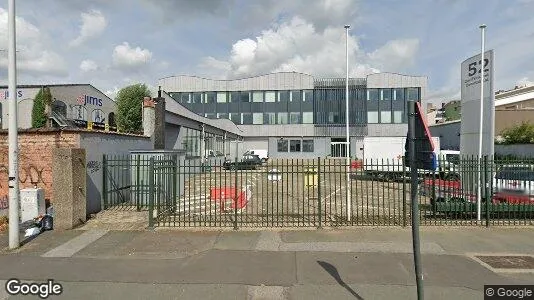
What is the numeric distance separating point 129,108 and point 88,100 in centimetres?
922

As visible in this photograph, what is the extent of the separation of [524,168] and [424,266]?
18.6ft

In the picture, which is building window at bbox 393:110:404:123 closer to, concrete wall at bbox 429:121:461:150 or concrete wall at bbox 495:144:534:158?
concrete wall at bbox 429:121:461:150

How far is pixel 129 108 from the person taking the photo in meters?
45.7

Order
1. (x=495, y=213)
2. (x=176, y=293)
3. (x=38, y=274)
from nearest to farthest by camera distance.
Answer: (x=176, y=293) → (x=38, y=274) → (x=495, y=213)

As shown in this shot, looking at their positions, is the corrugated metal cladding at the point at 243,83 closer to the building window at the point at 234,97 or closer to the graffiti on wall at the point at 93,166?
the building window at the point at 234,97

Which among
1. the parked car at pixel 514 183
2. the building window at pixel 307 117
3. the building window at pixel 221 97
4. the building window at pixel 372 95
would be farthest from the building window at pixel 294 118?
the parked car at pixel 514 183

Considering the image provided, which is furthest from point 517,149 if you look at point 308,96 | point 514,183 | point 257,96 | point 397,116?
point 257,96

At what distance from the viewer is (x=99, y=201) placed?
35.9ft

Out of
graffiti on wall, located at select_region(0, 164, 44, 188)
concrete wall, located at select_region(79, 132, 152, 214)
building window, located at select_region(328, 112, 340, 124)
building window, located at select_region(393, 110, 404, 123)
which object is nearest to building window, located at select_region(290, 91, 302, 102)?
building window, located at select_region(328, 112, 340, 124)

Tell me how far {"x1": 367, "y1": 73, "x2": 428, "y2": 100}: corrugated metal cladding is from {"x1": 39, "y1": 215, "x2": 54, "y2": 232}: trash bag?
56429mm

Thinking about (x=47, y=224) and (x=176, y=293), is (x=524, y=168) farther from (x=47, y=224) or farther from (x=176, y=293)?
(x=47, y=224)

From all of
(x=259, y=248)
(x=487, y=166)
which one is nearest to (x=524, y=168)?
(x=487, y=166)

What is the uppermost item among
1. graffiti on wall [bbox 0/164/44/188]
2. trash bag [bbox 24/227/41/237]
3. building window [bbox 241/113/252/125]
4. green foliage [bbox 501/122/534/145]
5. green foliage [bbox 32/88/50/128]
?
building window [bbox 241/113/252/125]

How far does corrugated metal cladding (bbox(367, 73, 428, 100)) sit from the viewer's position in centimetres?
5819
